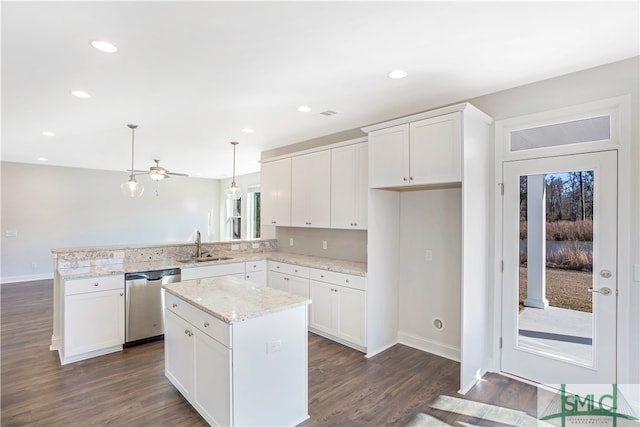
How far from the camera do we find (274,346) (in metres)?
2.18

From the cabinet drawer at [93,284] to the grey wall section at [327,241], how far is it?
8.32 feet

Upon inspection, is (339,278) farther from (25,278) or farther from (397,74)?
(25,278)

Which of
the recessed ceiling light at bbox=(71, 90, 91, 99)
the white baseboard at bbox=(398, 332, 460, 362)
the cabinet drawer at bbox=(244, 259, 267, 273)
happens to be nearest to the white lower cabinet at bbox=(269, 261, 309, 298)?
the cabinet drawer at bbox=(244, 259, 267, 273)

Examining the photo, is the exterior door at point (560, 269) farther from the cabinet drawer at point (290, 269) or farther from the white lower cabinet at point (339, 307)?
Answer: the cabinet drawer at point (290, 269)

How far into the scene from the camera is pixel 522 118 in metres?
3.00

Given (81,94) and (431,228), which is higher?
(81,94)

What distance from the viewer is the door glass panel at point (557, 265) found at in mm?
2709

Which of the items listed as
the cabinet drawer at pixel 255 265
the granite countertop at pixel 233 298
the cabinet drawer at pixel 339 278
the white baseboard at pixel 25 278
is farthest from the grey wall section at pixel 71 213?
the granite countertop at pixel 233 298

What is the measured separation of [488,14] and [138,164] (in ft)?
23.9

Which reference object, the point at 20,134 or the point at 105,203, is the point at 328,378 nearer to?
the point at 20,134

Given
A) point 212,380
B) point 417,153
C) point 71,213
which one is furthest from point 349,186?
point 71,213

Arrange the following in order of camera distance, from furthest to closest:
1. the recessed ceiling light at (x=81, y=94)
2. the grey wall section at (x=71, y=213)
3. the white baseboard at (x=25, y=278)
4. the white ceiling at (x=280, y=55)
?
the grey wall section at (x=71, y=213) → the white baseboard at (x=25, y=278) → the recessed ceiling light at (x=81, y=94) → the white ceiling at (x=280, y=55)

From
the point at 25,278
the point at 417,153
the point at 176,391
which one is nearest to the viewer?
the point at 176,391

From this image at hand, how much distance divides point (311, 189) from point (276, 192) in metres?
0.86
